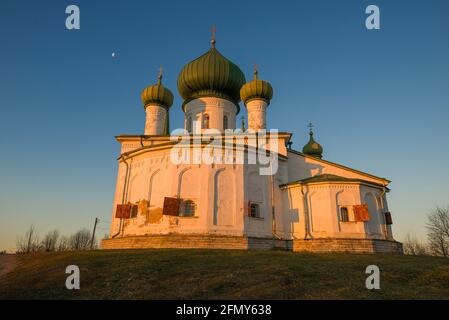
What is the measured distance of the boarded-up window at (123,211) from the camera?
18.8 metres

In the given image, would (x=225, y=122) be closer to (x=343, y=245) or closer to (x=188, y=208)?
(x=188, y=208)

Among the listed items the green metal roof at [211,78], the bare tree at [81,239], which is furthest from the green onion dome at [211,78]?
the bare tree at [81,239]

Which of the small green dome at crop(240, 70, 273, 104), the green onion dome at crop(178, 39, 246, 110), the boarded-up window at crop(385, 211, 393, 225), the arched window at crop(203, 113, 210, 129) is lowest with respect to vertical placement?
the boarded-up window at crop(385, 211, 393, 225)

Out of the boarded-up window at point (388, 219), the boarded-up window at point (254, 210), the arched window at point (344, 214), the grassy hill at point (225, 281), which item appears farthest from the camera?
the boarded-up window at point (388, 219)

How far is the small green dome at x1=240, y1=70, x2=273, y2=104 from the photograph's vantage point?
24656 millimetres

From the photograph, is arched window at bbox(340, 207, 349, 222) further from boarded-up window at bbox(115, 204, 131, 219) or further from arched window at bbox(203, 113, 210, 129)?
boarded-up window at bbox(115, 204, 131, 219)

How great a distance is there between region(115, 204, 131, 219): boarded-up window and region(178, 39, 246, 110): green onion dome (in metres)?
11.6

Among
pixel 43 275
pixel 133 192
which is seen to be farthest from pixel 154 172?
pixel 43 275

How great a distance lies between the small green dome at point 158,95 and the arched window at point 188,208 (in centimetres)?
1200

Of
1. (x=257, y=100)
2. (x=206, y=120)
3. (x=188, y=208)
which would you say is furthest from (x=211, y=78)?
(x=188, y=208)

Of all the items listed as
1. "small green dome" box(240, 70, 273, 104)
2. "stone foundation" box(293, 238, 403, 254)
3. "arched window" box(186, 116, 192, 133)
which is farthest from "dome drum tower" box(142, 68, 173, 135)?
"stone foundation" box(293, 238, 403, 254)

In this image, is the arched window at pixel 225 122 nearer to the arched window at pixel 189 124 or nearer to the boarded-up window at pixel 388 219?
the arched window at pixel 189 124

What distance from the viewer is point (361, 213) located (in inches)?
737

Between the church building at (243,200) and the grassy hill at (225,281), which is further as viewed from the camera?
the church building at (243,200)
